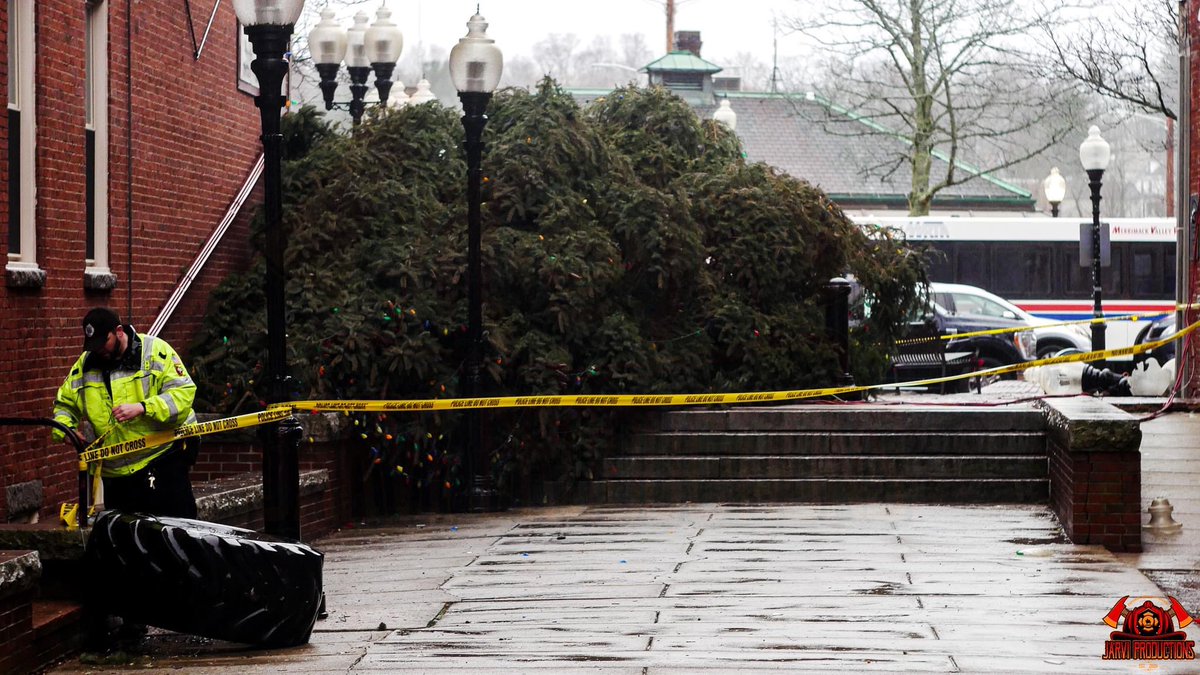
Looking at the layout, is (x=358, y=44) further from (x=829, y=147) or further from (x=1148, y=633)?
(x=829, y=147)

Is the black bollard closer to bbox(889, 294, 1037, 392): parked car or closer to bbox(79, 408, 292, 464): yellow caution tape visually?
bbox(889, 294, 1037, 392): parked car

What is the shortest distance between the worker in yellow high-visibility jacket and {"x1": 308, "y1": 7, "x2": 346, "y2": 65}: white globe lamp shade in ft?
32.5

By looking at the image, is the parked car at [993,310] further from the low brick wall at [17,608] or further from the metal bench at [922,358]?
the low brick wall at [17,608]

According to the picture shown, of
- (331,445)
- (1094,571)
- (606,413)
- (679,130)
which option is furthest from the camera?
(679,130)

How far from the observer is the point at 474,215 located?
44.9ft

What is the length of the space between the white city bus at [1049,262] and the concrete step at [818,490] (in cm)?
2232

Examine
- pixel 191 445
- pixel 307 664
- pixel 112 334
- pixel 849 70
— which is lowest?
pixel 307 664

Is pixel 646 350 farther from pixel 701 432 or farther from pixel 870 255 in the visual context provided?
pixel 870 255

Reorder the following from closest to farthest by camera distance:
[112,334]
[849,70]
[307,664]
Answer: [307,664] → [112,334] → [849,70]

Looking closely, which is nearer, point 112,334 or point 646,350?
point 112,334

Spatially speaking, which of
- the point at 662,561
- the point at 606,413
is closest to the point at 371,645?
the point at 662,561

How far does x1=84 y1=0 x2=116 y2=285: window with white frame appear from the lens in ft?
42.5

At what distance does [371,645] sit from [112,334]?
6.88 ft

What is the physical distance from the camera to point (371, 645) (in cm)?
809
